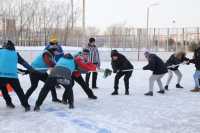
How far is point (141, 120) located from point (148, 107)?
1.71 meters

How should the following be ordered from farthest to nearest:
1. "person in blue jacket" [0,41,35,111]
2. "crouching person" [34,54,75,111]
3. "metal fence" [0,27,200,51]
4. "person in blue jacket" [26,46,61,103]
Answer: "metal fence" [0,27,200,51] < "person in blue jacket" [26,46,61,103] < "crouching person" [34,54,75,111] < "person in blue jacket" [0,41,35,111]

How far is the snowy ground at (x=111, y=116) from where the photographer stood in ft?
24.8

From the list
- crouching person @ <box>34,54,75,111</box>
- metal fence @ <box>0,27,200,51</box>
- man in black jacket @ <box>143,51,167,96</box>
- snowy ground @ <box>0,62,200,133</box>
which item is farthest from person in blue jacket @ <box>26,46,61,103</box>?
metal fence @ <box>0,27,200,51</box>

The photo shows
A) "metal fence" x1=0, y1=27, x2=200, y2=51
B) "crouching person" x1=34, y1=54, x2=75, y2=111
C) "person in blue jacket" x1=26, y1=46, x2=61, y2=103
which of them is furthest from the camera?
"metal fence" x1=0, y1=27, x2=200, y2=51

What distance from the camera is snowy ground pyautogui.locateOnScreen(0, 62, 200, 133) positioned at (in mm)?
7566

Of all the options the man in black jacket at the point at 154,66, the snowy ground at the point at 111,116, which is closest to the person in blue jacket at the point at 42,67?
the snowy ground at the point at 111,116

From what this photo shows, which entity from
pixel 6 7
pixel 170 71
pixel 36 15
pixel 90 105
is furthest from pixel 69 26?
pixel 90 105

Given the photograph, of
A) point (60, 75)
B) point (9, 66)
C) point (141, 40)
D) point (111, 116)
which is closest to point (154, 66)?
point (111, 116)

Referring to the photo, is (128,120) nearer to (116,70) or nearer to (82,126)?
(82,126)

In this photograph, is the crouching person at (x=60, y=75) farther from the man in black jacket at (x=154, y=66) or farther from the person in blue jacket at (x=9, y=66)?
the man in black jacket at (x=154, y=66)

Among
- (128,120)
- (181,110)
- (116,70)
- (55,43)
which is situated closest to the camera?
(128,120)

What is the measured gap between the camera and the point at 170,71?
553 inches

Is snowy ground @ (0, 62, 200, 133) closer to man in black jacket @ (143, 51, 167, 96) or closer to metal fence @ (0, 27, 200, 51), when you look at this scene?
man in black jacket @ (143, 51, 167, 96)

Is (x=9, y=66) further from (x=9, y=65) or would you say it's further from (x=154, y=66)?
(x=154, y=66)
